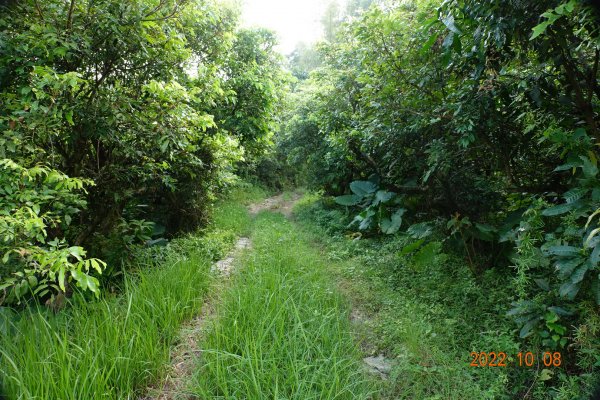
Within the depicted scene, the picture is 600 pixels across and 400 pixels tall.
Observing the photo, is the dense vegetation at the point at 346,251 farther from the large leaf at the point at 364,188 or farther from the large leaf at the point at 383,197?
the large leaf at the point at 364,188

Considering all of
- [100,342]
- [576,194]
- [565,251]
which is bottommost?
[565,251]

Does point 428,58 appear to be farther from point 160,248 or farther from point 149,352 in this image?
point 160,248

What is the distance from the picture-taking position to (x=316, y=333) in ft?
8.16

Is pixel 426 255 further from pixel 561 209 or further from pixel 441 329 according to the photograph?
pixel 561 209

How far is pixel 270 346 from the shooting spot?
2.34m

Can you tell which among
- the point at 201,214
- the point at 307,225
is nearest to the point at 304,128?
the point at 307,225

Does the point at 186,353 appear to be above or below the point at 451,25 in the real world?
below

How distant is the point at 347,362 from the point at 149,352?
1.40 m

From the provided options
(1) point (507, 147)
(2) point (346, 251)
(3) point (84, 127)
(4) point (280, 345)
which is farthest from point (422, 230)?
(3) point (84, 127)

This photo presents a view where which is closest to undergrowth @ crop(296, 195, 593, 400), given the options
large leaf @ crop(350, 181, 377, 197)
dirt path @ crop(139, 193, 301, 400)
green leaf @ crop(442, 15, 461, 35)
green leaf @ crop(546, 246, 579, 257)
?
green leaf @ crop(546, 246, 579, 257)

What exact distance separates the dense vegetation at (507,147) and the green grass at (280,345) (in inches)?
39.0

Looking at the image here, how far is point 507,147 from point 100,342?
363cm

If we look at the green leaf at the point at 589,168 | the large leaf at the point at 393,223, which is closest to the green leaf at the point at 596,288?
the green leaf at the point at 589,168
